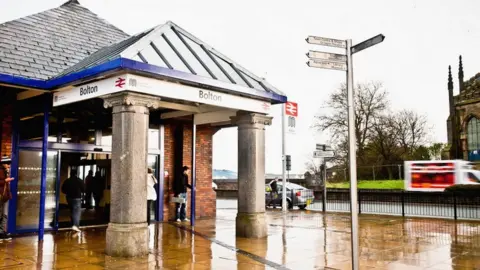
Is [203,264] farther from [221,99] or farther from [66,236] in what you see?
[66,236]

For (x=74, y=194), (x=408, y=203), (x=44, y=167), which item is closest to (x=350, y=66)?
(x=44, y=167)

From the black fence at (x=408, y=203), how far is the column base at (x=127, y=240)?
1241 centimetres

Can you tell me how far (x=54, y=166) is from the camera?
1171cm

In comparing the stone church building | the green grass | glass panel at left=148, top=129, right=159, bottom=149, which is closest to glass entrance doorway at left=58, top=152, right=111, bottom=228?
glass panel at left=148, top=129, right=159, bottom=149

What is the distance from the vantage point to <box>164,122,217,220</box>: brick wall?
14555 millimetres

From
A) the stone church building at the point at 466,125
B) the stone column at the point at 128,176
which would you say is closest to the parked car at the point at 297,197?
the stone column at the point at 128,176

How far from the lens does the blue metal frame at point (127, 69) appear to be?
26.1 feet

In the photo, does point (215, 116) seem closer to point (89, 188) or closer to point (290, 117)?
point (89, 188)

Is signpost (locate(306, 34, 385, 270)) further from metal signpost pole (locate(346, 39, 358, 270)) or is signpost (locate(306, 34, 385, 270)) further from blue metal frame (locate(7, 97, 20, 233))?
blue metal frame (locate(7, 97, 20, 233))

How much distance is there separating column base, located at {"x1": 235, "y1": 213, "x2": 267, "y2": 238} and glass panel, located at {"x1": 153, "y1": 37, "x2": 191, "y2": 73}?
3.87 metres

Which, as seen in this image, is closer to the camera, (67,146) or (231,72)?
(231,72)

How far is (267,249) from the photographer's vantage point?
902 centimetres

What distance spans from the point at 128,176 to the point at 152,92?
1652 millimetres

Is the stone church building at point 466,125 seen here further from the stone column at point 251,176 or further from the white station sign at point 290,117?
the stone column at point 251,176
